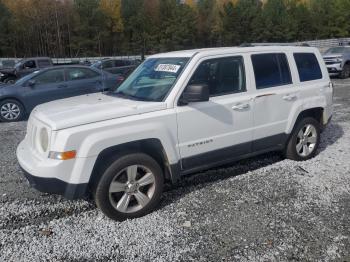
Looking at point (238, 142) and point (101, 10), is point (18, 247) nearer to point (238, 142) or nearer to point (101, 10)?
point (238, 142)

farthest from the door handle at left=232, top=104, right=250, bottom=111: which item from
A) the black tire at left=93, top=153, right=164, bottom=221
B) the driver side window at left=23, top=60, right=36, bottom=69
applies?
the driver side window at left=23, top=60, right=36, bottom=69

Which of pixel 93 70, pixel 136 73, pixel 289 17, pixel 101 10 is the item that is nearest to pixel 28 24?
pixel 101 10

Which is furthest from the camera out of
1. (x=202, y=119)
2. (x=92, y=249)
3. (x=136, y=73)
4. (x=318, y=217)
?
(x=136, y=73)

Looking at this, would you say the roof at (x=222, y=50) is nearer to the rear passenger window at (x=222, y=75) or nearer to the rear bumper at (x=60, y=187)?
the rear passenger window at (x=222, y=75)

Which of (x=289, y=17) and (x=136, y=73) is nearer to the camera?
(x=136, y=73)

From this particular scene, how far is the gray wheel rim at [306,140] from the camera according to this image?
18.2ft

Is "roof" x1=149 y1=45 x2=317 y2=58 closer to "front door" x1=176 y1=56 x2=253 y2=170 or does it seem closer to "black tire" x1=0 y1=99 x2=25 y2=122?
"front door" x1=176 y1=56 x2=253 y2=170

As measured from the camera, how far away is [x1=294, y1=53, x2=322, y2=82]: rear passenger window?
5371mm

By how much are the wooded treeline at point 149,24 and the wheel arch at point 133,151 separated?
60572 millimetres

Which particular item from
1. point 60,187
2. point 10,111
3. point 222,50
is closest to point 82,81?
point 10,111

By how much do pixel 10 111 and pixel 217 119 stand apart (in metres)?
7.34

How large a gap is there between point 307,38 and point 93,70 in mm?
76678

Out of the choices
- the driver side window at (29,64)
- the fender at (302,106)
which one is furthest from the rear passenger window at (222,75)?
the driver side window at (29,64)

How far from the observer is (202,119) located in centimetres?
424
